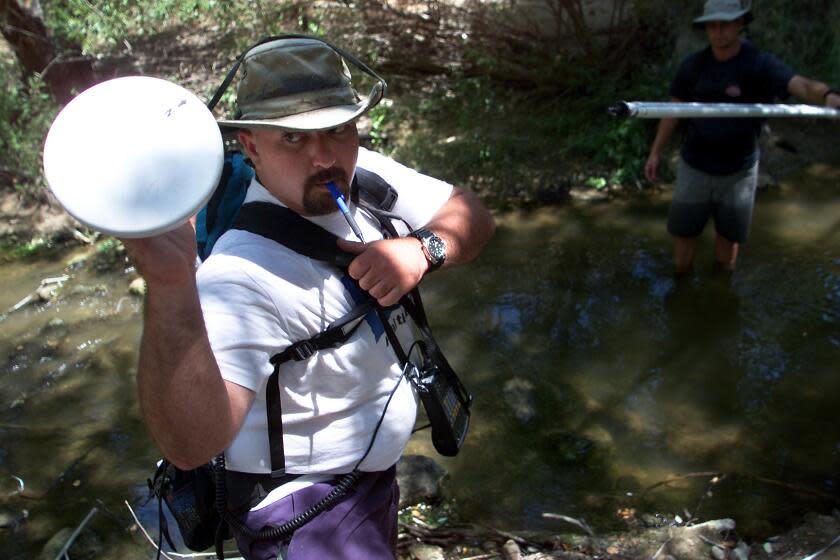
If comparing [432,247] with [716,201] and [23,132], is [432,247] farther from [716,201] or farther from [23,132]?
[23,132]

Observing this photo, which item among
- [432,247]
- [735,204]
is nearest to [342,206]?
[432,247]

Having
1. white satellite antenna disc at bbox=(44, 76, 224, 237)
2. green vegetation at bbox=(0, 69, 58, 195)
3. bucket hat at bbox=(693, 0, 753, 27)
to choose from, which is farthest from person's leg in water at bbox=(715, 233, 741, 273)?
green vegetation at bbox=(0, 69, 58, 195)

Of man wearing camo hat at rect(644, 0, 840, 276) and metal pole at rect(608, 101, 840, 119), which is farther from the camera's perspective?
man wearing camo hat at rect(644, 0, 840, 276)

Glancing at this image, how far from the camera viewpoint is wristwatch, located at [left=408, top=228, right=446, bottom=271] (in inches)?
71.9

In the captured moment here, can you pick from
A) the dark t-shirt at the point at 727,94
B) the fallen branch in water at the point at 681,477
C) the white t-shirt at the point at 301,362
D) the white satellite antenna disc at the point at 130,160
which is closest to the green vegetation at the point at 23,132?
the dark t-shirt at the point at 727,94

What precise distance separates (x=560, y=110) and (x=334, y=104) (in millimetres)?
5536

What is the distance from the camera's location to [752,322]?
4.65 m

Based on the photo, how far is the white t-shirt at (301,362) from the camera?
1.53m

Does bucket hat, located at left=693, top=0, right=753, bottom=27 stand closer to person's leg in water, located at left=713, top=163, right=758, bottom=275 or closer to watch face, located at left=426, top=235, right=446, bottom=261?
person's leg in water, located at left=713, top=163, right=758, bottom=275

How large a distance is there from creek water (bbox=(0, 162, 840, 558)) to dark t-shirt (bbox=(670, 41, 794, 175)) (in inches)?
38.8

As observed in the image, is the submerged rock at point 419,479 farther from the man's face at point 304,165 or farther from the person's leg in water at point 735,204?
the person's leg in water at point 735,204

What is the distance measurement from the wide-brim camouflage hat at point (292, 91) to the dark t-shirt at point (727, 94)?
2.92 metres

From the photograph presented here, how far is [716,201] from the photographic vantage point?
447 centimetres

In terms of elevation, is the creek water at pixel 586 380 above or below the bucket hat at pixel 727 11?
below
